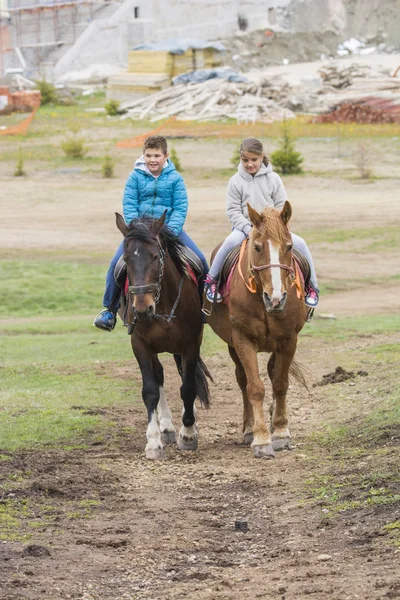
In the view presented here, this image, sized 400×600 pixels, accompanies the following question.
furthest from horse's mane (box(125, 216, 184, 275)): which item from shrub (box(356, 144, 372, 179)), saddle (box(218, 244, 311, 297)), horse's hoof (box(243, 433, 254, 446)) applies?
shrub (box(356, 144, 372, 179))

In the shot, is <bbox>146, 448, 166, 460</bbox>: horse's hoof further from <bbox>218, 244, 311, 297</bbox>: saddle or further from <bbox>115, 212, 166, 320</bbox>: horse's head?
<bbox>218, 244, 311, 297</bbox>: saddle

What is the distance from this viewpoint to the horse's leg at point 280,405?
396 inches

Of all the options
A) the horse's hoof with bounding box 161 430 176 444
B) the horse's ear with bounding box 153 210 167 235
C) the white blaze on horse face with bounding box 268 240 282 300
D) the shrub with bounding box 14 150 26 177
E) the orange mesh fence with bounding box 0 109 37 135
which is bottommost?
the orange mesh fence with bounding box 0 109 37 135

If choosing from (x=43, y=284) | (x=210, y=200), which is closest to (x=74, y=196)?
(x=210, y=200)

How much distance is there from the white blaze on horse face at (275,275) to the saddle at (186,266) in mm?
1316

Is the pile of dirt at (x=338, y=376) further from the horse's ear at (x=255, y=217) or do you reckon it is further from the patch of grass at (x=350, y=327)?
the horse's ear at (x=255, y=217)

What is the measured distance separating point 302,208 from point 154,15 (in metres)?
50.6

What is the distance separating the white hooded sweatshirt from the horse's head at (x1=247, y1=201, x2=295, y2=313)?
73 cm

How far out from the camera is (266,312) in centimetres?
957

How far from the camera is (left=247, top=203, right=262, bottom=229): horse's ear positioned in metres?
9.24

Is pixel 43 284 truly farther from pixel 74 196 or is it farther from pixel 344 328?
pixel 74 196

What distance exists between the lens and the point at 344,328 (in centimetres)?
1755

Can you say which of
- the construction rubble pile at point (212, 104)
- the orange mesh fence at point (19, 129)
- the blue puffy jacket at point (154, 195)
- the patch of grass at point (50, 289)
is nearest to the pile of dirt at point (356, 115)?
the construction rubble pile at point (212, 104)

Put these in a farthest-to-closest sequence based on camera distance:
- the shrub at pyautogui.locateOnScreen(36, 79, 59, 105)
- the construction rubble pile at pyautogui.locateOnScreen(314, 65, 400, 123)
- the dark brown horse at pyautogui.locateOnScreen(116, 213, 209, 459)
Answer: the shrub at pyautogui.locateOnScreen(36, 79, 59, 105), the construction rubble pile at pyautogui.locateOnScreen(314, 65, 400, 123), the dark brown horse at pyautogui.locateOnScreen(116, 213, 209, 459)
